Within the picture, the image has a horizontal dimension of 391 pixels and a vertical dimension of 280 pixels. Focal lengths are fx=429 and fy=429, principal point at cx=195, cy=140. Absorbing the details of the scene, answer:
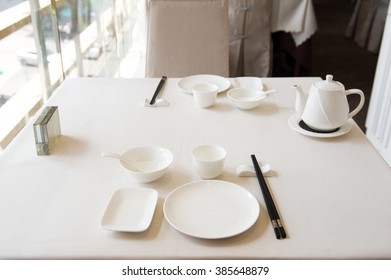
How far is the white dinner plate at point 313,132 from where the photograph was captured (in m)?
1.02

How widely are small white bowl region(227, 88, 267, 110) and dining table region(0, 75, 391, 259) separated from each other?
0.08ft

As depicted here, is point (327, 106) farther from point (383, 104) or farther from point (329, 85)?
point (383, 104)

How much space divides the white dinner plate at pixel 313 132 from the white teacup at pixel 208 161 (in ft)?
0.84

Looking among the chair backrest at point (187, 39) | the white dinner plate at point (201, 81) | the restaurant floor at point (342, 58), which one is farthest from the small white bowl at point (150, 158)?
the restaurant floor at point (342, 58)

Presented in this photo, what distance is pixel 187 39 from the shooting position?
170 centimetres

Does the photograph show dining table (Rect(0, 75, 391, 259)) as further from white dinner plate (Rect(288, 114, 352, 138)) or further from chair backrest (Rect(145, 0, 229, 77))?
chair backrest (Rect(145, 0, 229, 77))

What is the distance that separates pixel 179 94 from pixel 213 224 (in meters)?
0.65

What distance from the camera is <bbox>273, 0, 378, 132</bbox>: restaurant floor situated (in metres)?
3.29

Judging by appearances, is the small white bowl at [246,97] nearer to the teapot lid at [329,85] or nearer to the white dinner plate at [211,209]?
the teapot lid at [329,85]

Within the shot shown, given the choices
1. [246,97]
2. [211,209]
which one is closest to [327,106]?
[246,97]

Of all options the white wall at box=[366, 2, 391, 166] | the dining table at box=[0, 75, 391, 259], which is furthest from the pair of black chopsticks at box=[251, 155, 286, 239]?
the white wall at box=[366, 2, 391, 166]

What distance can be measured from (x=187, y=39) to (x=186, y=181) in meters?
0.97
